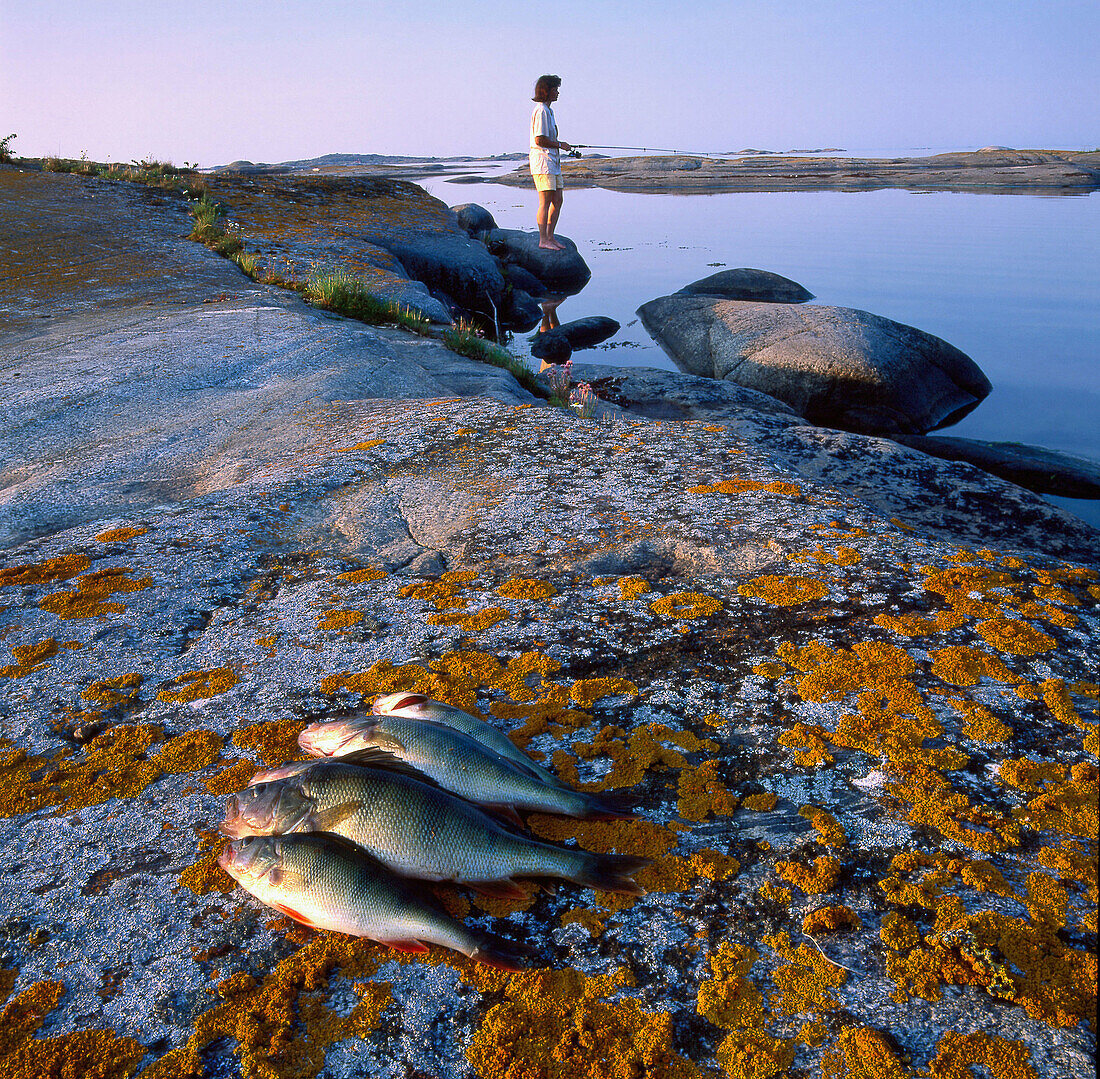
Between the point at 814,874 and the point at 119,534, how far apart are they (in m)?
3.24

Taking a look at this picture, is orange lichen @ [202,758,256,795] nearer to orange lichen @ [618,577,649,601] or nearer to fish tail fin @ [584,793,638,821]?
fish tail fin @ [584,793,638,821]

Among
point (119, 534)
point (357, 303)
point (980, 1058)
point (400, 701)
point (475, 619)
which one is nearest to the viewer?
point (980, 1058)

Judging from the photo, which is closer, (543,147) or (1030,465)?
(1030,465)

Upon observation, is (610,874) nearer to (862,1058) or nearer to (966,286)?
(862,1058)

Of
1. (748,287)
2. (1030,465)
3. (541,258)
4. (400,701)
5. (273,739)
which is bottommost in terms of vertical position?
(1030,465)

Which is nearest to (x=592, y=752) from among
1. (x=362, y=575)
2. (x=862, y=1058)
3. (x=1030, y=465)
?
(x=862, y=1058)

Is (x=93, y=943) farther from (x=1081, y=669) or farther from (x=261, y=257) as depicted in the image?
(x=261, y=257)

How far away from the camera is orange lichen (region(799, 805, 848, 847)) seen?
1.81 metres

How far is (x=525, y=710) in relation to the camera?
2.30m

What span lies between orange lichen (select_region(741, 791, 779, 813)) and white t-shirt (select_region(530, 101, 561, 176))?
45.7 ft

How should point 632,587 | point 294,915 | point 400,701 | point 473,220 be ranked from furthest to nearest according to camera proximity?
point 473,220, point 632,587, point 400,701, point 294,915

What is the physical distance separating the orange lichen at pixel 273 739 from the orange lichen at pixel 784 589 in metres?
1.64

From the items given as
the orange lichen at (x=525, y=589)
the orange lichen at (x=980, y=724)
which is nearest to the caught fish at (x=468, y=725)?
the orange lichen at (x=525, y=589)

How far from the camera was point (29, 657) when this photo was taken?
105 inches
